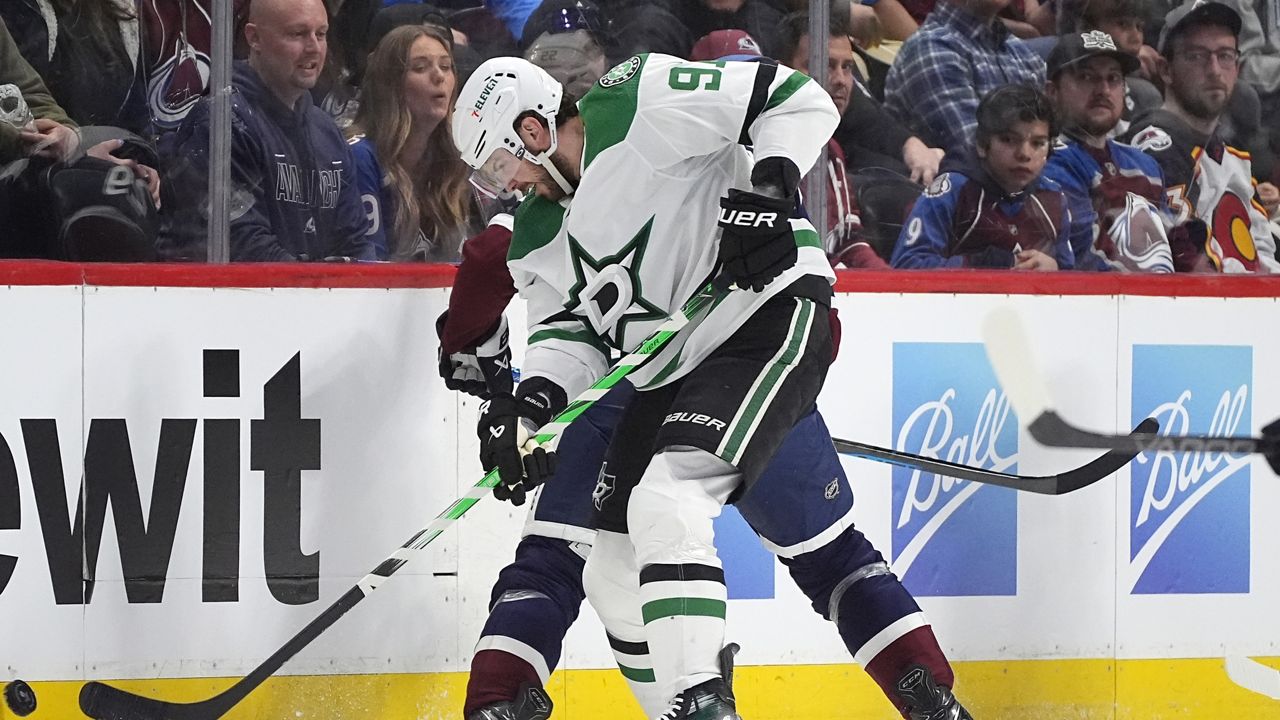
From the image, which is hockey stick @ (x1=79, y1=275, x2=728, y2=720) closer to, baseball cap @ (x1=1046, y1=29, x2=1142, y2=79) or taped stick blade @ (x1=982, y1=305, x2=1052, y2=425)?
taped stick blade @ (x1=982, y1=305, x2=1052, y2=425)

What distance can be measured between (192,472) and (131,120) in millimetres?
759

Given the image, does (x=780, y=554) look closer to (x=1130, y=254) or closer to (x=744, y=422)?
(x=744, y=422)

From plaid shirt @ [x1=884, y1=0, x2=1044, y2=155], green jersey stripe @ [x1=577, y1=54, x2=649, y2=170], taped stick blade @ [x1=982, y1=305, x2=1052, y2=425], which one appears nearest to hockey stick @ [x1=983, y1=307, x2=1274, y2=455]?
taped stick blade @ [x1=982, y1=305, x2=1052, y2=425]

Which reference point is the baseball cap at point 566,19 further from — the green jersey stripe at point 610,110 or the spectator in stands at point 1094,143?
the spectator in stands at point 1094,143

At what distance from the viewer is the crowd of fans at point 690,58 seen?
298 cm

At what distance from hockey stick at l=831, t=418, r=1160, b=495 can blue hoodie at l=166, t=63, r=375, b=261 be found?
3.63 ft

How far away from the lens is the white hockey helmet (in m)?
2.46

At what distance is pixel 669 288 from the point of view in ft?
8.01

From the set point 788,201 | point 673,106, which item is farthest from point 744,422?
point 673,106

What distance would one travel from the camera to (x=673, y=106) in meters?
2.32

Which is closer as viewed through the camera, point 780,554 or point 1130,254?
point 780,554

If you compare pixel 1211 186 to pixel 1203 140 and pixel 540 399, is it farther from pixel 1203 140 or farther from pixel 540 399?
pixel 540 399

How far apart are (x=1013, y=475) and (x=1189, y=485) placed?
1.31ft

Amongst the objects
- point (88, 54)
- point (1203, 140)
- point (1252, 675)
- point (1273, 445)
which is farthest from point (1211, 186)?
point (88, 54)
